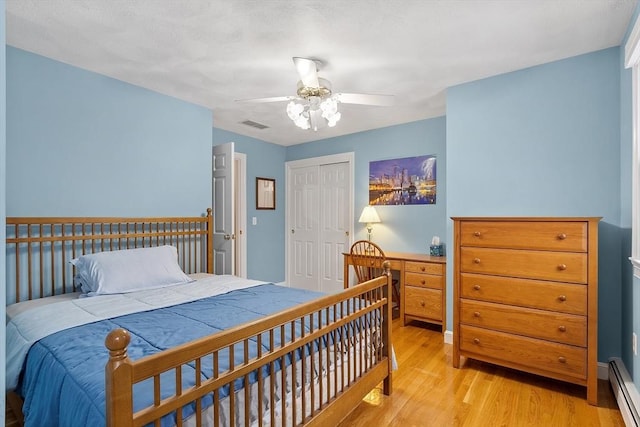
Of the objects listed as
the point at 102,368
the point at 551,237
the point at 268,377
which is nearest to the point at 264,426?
the point at 268,377

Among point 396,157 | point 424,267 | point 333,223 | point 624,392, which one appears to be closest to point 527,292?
point 624,392

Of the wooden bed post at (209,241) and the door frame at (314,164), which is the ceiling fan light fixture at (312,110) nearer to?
the wooden bed post at (209,241)

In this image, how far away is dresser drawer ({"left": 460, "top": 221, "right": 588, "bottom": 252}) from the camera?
2.16 m

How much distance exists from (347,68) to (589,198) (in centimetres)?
203

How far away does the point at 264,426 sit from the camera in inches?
52.7

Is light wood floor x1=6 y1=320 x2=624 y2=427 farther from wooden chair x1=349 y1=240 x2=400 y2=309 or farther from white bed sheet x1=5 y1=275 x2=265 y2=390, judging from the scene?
wooden chair x1=349 y1=240 x2=400 y2=309

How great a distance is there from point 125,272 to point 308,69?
1999mm

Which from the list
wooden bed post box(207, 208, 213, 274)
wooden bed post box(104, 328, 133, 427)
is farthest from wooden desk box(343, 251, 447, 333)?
wooden bed post box(104, 328, 133, 427)

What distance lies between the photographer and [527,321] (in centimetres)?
231

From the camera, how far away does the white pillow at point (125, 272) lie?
239cm

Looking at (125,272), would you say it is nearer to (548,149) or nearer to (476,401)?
(476,401)

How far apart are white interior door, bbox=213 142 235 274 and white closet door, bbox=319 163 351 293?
158cm

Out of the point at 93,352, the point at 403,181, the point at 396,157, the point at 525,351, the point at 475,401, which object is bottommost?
the point at 475,401

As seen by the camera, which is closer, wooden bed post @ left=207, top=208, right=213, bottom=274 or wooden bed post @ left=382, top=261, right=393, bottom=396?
wooden bed post @ left=382, top=261, right=393, bottom=396
